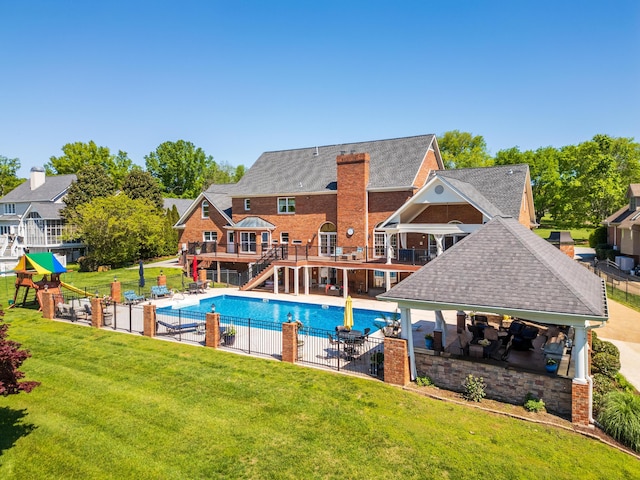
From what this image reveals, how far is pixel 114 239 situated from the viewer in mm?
40562

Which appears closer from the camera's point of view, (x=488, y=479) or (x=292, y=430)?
(x=488, y=479)

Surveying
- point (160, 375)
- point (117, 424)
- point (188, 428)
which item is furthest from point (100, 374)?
point (188, 428)

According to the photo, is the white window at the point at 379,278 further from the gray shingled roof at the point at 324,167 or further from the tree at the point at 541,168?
the tree at the point at 541,168

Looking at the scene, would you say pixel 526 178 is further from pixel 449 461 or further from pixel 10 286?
pixel 10 286

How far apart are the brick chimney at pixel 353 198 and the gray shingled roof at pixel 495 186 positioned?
5.30 metres

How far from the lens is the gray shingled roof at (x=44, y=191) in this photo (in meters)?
49.0

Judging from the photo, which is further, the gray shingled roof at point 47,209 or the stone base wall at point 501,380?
the gray shingled roof at point 47,209

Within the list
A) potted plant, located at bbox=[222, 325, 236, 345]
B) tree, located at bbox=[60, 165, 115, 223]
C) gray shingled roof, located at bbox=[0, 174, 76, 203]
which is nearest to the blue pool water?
potted plant, located at bbox=[222, 325, 236, 345]

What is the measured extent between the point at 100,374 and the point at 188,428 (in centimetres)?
528

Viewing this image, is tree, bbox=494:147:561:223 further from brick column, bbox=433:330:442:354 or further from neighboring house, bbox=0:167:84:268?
neighboring house, bbox=0:167:84:268

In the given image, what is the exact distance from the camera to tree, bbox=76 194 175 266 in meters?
39.5

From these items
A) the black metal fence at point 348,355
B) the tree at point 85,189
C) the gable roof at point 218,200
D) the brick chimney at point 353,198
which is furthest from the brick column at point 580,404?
the tree at point 85,189

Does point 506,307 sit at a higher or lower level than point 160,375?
higher

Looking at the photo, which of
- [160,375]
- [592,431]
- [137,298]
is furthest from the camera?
[137,298]
